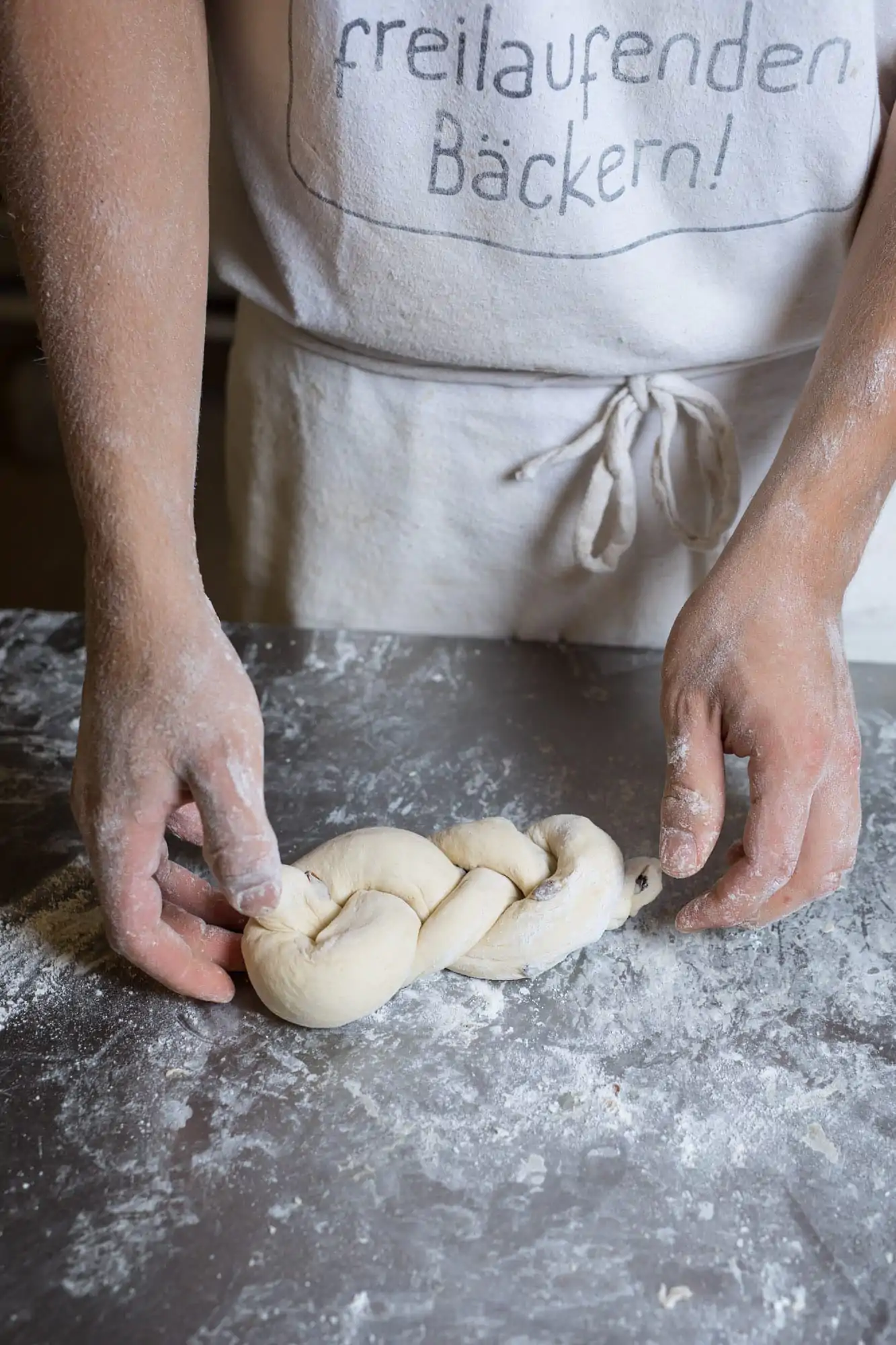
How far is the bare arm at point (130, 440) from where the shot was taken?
3.10ft

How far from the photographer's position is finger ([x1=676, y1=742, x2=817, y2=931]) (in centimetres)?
102

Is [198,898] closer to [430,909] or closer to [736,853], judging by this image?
[430,909]

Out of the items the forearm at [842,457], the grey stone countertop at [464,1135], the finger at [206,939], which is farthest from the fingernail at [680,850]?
the finger at [206,939]

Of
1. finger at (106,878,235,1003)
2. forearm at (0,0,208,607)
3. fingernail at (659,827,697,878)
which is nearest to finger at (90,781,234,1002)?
finger at (106,878,235,1003)

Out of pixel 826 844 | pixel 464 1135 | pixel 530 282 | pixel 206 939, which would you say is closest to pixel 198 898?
pixel 206 939

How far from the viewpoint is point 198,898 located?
3.60 feet

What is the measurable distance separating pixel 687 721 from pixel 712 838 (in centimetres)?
11

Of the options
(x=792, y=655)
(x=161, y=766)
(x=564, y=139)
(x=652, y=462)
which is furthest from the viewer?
(x=652, y=462)

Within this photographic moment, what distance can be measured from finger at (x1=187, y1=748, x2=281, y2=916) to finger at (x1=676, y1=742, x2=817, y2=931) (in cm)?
41

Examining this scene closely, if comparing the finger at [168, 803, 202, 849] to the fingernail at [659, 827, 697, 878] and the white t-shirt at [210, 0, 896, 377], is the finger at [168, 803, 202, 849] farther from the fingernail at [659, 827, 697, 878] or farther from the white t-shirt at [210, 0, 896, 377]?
the white t-shirt at [210, 0, 896, 377]

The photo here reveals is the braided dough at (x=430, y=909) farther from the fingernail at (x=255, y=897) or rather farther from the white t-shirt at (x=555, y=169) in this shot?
the white t-shirt at (x=555, y=169)

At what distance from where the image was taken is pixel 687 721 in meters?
1.05

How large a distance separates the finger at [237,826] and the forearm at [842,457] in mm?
502

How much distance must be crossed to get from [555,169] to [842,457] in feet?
1.36
